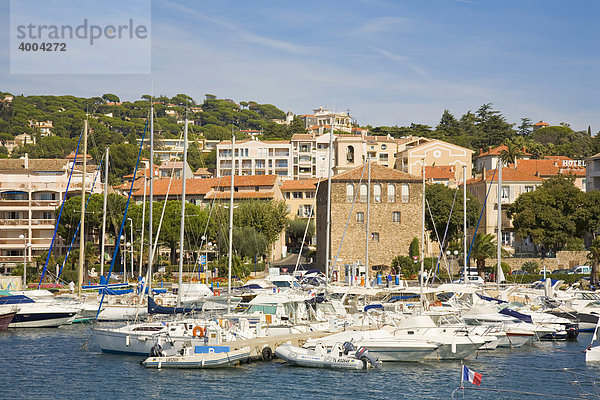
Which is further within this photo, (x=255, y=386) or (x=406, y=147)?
(x=406, y=147)

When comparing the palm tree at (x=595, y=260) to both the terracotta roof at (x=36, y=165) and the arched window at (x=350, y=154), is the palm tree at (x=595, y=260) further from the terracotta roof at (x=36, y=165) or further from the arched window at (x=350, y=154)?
the terracotta roof at (x=36, y=165)

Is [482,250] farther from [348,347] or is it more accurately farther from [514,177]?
[348,347]

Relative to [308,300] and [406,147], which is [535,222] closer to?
[308,300]

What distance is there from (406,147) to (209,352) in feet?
285

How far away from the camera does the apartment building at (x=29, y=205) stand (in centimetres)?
7535

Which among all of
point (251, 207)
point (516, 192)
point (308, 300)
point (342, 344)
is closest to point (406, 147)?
point (516, 192)

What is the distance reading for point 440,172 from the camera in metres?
95.4

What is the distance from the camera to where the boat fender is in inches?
1273

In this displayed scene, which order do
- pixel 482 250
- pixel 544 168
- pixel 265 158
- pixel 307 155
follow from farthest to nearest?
pixel 307 155 → pixel 265 158 → pixel 544 168 → pixel 482 250

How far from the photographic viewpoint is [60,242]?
253ft

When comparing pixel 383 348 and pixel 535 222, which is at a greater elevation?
pixel 535 222

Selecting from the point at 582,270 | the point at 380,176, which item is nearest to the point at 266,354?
the point at 380,176

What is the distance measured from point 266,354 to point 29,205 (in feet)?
168

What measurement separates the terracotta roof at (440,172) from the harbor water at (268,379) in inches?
2377
